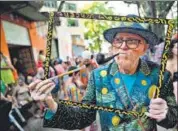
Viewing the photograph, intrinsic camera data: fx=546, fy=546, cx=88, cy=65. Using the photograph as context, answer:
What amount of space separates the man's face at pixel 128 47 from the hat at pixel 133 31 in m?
0.03

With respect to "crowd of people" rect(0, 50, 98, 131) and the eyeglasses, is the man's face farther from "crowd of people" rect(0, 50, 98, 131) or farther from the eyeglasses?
"crowd of people" rect(0, 50, 98, 131)

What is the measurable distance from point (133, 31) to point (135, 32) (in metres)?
0.02

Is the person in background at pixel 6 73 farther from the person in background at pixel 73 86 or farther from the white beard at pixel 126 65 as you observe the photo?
the white beard at pixel 126 65

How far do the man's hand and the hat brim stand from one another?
433mm

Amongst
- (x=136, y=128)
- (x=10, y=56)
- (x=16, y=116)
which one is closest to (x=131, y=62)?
(x=136, y=128)

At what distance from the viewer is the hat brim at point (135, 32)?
306 centimetres

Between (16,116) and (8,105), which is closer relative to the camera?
(8,105)

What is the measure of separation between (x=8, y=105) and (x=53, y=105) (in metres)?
5.28

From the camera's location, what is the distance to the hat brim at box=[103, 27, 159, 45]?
121 inches

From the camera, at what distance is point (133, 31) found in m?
3.07

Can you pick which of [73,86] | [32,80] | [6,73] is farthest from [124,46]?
[6,73]

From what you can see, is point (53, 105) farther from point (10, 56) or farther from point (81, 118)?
point (10, 56)

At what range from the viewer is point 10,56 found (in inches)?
520

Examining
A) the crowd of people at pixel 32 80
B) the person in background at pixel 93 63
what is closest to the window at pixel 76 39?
the crowd of people at pixel 32 80
